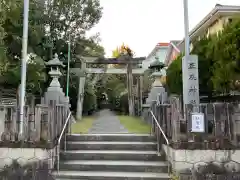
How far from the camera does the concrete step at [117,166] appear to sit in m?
5.34

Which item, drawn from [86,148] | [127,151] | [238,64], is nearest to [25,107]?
[86,148]

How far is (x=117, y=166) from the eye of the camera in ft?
17.7

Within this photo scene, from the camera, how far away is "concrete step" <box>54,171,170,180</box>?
4988mm

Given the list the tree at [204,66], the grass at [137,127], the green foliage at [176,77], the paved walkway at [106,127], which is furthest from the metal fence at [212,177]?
the green foliage at [176,77]

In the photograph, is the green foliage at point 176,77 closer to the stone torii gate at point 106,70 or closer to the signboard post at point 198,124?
the stone torii gate at point 106,70

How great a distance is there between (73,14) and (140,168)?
41.9 feet

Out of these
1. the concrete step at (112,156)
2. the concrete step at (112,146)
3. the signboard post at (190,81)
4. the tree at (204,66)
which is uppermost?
the tree at (204,66)

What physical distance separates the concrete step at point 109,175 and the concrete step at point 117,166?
0.13 metres

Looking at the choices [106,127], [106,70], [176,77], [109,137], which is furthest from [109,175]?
[106,70]

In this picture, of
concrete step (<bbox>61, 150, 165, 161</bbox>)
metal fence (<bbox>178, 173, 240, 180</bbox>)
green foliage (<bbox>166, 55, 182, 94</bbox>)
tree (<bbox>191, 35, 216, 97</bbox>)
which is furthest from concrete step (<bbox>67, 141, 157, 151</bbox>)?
green foliage (<bbox>166, 55, 182, 94</bbox>)

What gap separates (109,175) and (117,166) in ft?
1.13

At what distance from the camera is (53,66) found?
11.0 meters

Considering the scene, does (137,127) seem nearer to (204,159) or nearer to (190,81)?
(190,81)

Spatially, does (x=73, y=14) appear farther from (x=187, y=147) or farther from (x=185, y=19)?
(x=187, y=147)
